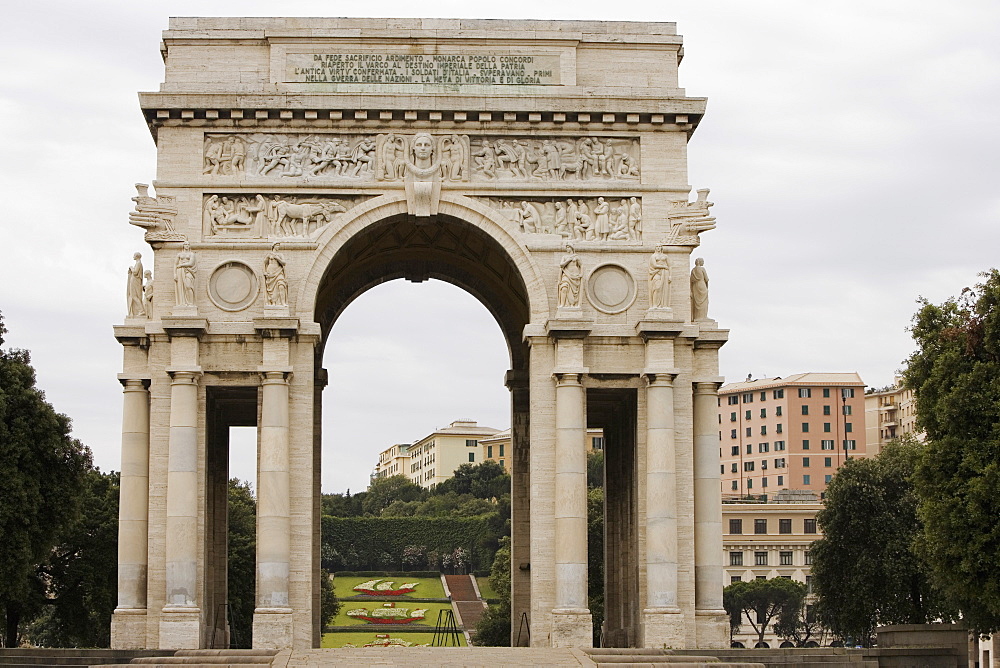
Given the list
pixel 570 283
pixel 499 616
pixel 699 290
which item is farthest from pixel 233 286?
pixel 499 616

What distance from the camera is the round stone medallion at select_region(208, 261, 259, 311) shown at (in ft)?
138

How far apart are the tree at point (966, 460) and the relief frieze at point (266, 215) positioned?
17847 mm

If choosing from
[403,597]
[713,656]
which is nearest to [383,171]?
[713,656]

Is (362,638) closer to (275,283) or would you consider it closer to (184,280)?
(275,283)

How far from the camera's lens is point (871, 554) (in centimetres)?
6256

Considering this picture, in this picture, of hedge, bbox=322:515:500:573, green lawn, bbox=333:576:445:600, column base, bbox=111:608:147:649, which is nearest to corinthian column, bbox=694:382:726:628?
column base, bbox=111:608:147:649

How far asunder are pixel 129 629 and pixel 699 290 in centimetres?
1885

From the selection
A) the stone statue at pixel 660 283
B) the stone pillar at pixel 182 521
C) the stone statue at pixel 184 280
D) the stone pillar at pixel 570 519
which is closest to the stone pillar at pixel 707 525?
the stone statue at pixel 660 283

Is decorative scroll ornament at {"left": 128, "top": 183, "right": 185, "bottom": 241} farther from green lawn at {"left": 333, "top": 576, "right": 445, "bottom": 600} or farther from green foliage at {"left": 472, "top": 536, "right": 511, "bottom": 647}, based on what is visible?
green lawn at {"left": 333, "top": 576, "right": 445, "bottom": 600}

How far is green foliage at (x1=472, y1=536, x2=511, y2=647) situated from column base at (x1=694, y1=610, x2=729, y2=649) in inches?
1481

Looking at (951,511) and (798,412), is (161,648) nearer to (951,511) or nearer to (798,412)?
(951,511)

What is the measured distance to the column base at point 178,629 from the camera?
39.7 metres

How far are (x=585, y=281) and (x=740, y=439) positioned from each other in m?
112

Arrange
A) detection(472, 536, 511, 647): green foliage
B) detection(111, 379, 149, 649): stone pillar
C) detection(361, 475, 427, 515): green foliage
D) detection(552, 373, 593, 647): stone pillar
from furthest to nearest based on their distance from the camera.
A: 1. detection(361, 475, 427, 515): green foliage
2. detection(472, 536, 511, 647): green foliage
3. detection(111, 379, 149, 649): stone pillar
4. detection(552, 373, 593, 647): stone pillar
